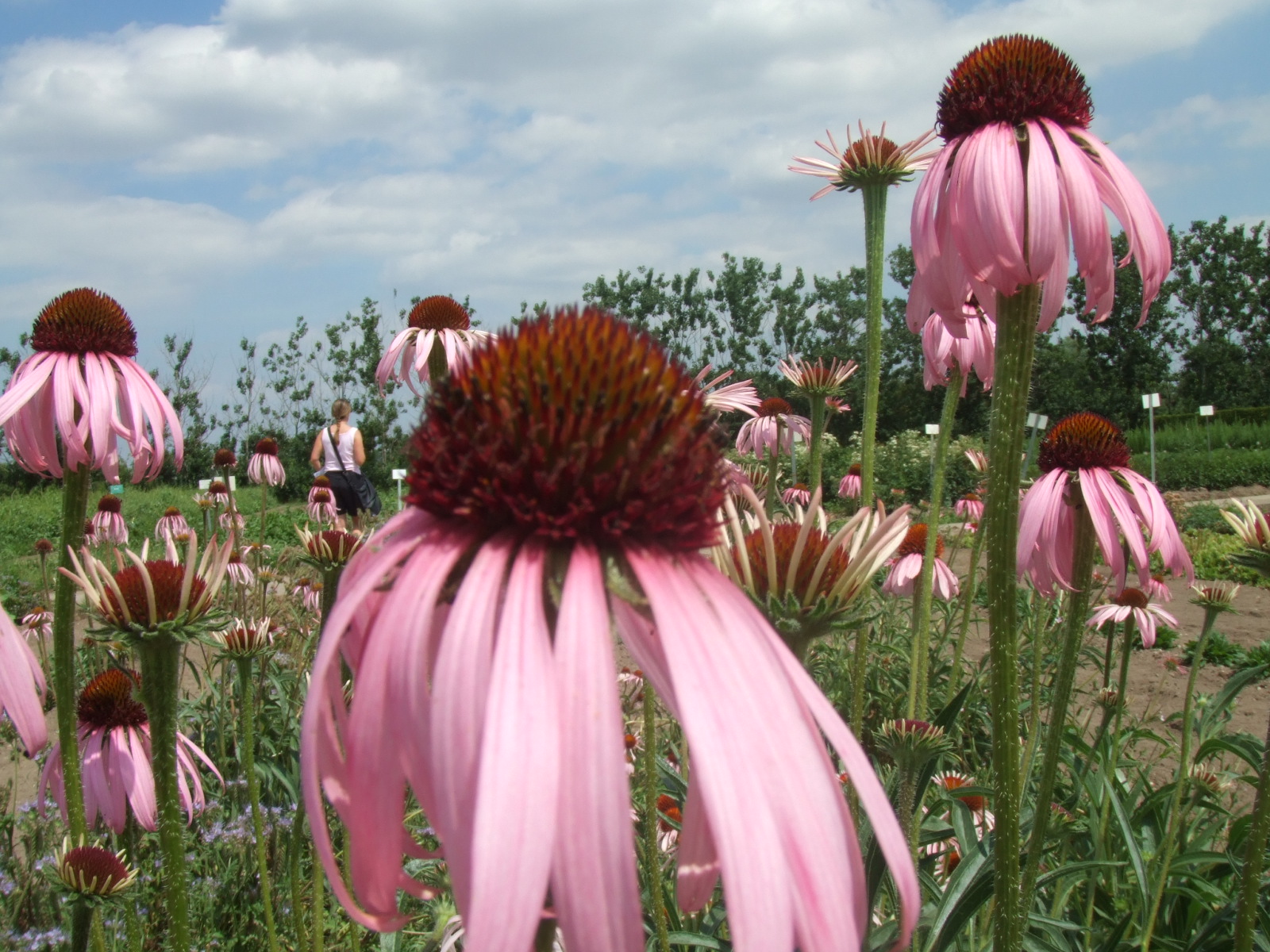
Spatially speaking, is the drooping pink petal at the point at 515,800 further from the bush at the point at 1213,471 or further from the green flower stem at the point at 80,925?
the bush at the point at 1213,471

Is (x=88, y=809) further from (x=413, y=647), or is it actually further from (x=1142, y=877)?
(x=1142, y=877)

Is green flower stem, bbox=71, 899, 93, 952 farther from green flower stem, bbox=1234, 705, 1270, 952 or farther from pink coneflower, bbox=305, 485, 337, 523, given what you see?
pink coneflower, bbox=305, 485, 337, 523

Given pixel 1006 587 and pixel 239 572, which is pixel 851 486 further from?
→ pixel 1006 587

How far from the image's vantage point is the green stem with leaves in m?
1.38

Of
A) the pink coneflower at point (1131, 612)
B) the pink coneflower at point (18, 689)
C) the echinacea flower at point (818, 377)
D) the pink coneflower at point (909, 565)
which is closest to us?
the pink coneflower at point (18, 689)

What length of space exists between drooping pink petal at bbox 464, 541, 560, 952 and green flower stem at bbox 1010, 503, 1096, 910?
847 mm

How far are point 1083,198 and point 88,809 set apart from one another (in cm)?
295

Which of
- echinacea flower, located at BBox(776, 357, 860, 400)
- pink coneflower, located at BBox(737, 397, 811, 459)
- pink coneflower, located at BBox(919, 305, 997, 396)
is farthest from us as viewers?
pink coneflower, located at BBox(737, 397, 811, 459)

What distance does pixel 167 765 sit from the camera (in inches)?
58.2

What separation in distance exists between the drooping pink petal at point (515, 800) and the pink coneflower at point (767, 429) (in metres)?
4.22

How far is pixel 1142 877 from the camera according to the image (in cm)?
214

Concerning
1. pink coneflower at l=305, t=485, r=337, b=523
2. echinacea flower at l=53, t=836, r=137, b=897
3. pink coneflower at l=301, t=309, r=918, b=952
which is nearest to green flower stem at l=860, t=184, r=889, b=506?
pink coneflower at l=301, t=309, r=918, b=952

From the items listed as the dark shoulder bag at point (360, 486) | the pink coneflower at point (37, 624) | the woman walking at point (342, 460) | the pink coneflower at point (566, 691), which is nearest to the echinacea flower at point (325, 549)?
the pink coneflower at point (566, 691)

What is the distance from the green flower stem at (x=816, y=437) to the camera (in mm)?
2285
